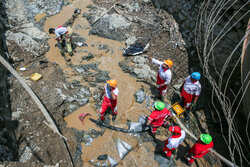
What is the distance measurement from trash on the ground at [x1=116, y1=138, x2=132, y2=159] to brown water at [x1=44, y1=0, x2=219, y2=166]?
0.28 feet

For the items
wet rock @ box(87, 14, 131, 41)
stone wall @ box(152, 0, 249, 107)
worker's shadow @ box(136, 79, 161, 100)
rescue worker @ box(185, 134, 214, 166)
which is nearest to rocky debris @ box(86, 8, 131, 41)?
wet rock @ box(87, 14, 131, 41)

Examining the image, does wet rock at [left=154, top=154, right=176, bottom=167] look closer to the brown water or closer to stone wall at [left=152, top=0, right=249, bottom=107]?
the brown water

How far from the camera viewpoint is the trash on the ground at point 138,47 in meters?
7.06

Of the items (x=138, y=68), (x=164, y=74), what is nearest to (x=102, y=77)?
(x=138, y=68)

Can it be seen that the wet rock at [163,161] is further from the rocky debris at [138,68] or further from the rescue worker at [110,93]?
the rocky debris at [138,68]

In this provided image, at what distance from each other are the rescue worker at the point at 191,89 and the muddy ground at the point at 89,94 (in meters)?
0.84

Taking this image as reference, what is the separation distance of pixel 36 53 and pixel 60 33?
52.1 inches

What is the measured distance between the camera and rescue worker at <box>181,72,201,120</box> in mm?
4539

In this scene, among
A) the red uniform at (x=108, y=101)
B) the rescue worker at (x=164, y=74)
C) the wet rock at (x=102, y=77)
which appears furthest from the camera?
the wet rock at (x=102, y=77)

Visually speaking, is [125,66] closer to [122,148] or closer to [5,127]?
[122,148]

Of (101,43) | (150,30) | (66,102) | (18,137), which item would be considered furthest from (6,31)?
(150,30)

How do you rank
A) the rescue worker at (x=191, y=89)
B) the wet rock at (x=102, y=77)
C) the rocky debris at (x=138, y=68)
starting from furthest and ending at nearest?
the rocky debris at (x=138, y=68) < the wet rock at (x=102, y=77) < the rescue worker at (x=191, y=89)

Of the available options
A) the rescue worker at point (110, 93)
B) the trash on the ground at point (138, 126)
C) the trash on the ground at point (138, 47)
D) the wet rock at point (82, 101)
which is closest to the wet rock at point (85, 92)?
the wet rock at point (82, 101)

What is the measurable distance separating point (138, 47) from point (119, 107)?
3.12m
